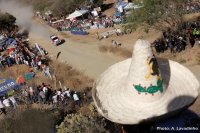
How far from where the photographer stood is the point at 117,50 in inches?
1089

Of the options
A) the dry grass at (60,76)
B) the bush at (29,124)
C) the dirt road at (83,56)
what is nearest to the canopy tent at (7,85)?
the dry grass at (60,76)

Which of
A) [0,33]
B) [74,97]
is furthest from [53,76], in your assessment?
[0,33]

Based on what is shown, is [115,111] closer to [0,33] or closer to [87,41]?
[87,41]

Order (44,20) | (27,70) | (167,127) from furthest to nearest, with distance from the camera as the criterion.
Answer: (44,20) < (27,70) < (167,127)

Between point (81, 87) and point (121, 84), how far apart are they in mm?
13728

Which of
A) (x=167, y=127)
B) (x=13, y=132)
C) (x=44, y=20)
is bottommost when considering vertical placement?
(x=44, y=20)

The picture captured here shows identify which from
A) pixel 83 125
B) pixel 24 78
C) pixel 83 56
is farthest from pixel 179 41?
pixel 83 125

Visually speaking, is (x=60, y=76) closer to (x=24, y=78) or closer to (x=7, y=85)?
(x=24, y=78)

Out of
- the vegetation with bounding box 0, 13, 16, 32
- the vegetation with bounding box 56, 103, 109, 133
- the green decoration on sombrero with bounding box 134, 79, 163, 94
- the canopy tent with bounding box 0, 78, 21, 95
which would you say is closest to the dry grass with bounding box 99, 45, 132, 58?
the canopy tent with bounding box 0, 78, 21, 95

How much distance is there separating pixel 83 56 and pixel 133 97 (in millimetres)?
23171

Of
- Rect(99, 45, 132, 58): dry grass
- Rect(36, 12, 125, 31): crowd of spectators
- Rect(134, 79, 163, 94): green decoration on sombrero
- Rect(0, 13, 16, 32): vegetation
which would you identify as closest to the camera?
Rect(134, 79, 163, 94): green decoration on sombrero

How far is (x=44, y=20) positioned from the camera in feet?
160

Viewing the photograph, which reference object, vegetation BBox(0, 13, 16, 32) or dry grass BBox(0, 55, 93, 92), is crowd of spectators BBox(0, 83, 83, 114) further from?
vegetation BBox(0, 13, 16, 32)

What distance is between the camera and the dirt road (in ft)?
84.6
